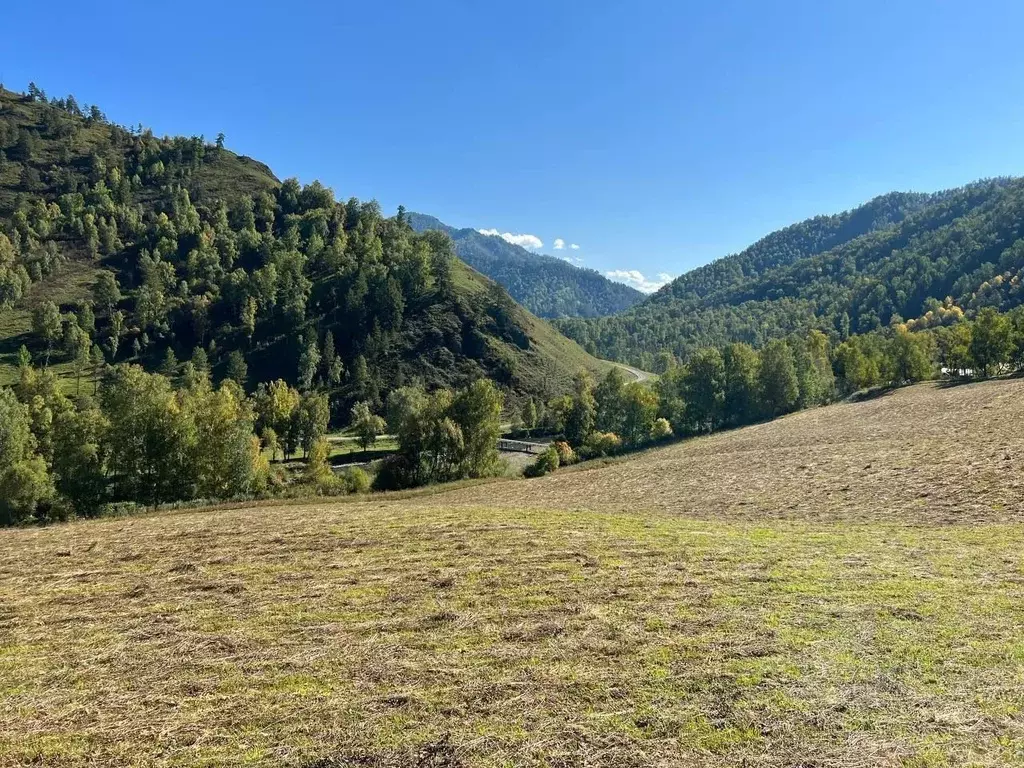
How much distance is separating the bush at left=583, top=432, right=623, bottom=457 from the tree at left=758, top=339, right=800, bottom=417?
30.8 metres

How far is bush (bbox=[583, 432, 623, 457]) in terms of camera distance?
274 feet

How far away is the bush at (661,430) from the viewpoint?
95.8 m

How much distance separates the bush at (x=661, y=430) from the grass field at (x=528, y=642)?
2712 inches

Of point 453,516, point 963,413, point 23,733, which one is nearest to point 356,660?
point 23,733

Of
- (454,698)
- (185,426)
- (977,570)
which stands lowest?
(977,570)

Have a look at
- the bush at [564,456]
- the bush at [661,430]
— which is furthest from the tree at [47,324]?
the bush at [661,430]

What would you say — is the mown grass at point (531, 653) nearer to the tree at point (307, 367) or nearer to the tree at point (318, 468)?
the tree at point (318, 468)

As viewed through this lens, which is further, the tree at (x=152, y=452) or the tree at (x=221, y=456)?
the tree at (x=221, y=456)

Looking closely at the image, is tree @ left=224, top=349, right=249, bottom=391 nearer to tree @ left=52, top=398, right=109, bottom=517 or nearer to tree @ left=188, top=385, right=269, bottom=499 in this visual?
tree @ left=52, top=398, right=109, bottom=517

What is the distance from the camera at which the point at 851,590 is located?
1558cm


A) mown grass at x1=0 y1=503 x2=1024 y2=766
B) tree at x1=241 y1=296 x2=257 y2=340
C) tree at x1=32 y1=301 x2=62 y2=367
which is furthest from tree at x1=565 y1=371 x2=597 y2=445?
tree at x1=32 y1=301 x2=62 y2=367

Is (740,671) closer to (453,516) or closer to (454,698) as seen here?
(454,698)

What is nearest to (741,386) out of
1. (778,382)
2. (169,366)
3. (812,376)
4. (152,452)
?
(778,382)

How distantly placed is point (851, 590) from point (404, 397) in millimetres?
110105
